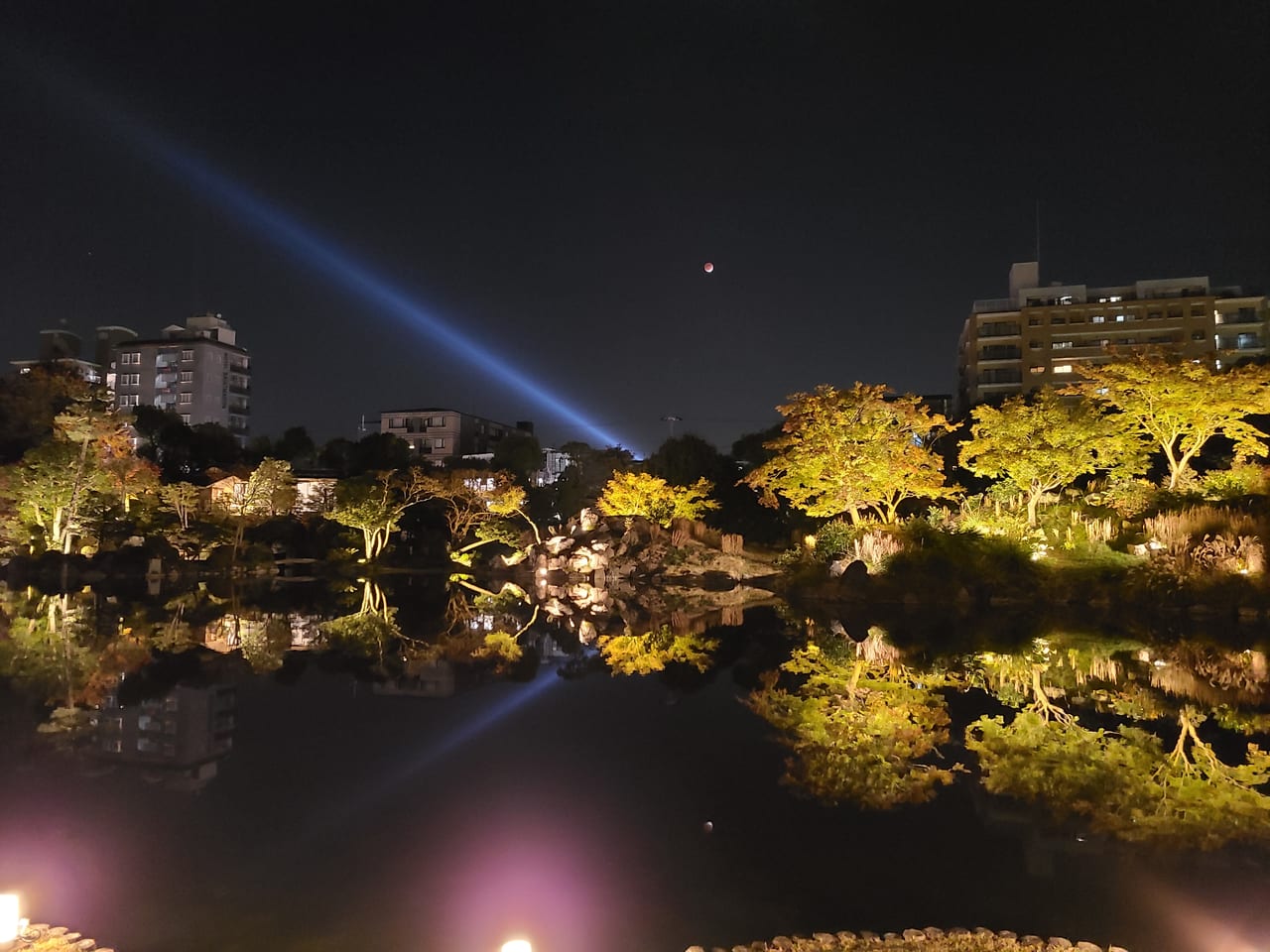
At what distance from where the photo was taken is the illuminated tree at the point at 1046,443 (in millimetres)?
18578

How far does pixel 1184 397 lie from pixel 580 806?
18248 mm

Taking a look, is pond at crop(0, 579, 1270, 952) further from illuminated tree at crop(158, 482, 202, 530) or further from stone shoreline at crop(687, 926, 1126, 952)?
illuminated tree at crop(158, 482, 202, 530)

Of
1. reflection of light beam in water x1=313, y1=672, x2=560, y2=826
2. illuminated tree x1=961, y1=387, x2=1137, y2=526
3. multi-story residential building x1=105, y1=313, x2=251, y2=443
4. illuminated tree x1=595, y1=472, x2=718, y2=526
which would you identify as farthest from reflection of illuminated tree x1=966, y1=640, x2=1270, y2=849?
multi-story residential building x1=105, y1=313, x2=251, y2=443

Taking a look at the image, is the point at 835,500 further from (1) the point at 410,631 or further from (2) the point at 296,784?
(2) the point at 296,784

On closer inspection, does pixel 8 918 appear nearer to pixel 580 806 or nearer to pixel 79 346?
pixel 580 806

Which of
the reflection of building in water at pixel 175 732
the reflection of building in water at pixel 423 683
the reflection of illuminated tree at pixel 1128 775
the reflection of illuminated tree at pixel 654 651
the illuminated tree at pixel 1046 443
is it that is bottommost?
the reflection of illuminated tree at pixel 654 651

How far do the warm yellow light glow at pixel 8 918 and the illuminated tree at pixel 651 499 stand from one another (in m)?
25.2

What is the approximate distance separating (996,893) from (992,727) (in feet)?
11.9

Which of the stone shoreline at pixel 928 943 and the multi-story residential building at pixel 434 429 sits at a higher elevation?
the multi-story residential building at pixel 434 429

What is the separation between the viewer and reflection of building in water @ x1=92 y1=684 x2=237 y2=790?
645 centimetres

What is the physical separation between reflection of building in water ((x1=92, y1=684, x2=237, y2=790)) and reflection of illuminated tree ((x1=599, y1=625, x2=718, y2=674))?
16.3 ft

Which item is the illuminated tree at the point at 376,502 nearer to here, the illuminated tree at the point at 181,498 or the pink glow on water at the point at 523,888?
the illuminated tree at the point at 181,498

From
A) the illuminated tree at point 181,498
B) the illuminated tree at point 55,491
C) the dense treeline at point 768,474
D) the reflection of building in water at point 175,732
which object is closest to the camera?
the reflection of building in water at point 175,732

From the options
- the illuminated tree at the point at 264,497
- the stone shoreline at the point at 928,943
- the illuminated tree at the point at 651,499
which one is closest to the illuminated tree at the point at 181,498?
the illuminated tree at the point at 264,497
